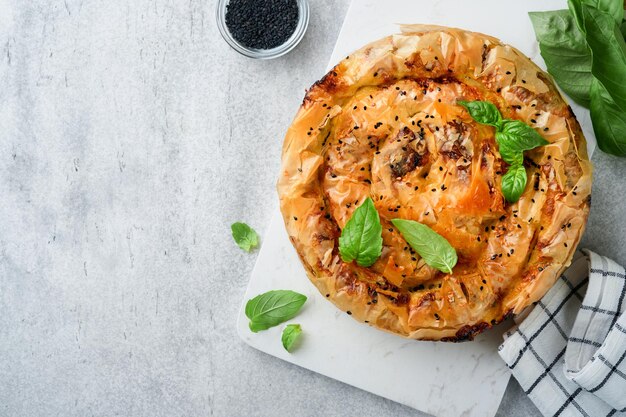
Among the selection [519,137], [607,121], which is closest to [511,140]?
[519,137]

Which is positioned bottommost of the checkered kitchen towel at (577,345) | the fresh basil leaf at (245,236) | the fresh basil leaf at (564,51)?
the fresh basil leaf at (245,236)

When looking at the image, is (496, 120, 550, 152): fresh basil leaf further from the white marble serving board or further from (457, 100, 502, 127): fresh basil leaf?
the white marble serving board

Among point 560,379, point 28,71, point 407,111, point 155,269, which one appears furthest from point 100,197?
point 560,379

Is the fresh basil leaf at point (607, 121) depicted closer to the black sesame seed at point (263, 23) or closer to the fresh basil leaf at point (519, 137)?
the fresh basil leaf at point (519, 137)

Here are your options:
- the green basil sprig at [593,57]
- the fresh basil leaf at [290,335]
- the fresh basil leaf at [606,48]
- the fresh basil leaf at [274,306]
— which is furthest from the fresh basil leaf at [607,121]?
the fresh basil leaf at [290,335]

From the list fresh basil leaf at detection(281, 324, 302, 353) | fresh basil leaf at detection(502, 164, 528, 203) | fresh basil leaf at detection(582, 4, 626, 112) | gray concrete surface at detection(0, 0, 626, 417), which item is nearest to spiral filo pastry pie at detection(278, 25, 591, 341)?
fresh basil leaf at detection(502, 164, 528, 203)

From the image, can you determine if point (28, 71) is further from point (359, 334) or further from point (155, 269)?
point (359, 334)

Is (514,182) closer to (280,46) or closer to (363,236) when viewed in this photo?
(363,236)
